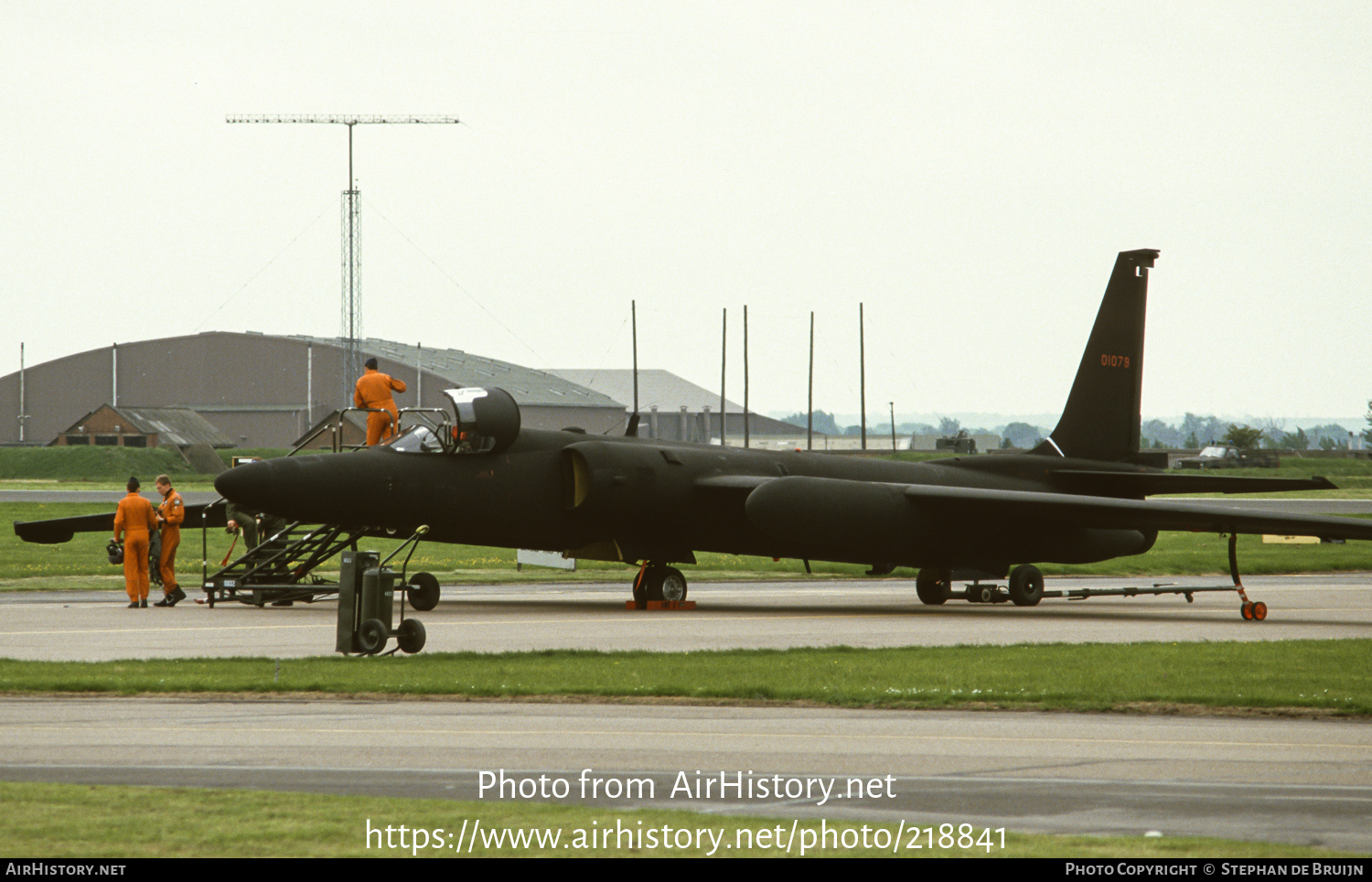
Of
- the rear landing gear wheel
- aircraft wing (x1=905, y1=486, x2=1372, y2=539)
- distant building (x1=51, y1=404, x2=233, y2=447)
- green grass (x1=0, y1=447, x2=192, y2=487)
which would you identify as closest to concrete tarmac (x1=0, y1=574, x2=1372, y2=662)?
the rear landing gear wheel

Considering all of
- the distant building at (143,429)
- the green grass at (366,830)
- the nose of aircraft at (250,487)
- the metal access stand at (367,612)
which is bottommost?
the green grass at (366,830)

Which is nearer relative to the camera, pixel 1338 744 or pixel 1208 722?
pixel 1338 744

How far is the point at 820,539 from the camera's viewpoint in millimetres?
22531

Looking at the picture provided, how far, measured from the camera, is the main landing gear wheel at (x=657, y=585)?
75.7 feet

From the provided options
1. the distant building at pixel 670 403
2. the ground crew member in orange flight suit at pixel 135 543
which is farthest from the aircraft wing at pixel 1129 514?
the distant building at pixel 670 403

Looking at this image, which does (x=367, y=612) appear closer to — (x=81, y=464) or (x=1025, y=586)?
(x=1025, y=586)

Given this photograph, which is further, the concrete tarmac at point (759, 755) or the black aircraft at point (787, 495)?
the black aircraft at point (787, 495)

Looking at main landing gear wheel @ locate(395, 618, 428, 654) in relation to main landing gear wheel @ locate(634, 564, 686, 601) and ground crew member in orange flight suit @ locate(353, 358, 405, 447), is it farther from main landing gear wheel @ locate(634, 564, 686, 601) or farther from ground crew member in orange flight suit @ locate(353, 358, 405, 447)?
main landing gear wheel @ locate(634, 564, 686, 601)

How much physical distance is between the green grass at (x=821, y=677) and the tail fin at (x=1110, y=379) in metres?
11.4

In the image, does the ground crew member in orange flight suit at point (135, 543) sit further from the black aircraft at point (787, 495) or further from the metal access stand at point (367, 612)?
the metal access stand at point (367, 612)

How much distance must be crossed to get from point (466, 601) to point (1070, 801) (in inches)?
663

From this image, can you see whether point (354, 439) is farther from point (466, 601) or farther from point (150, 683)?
point (150, 683)
